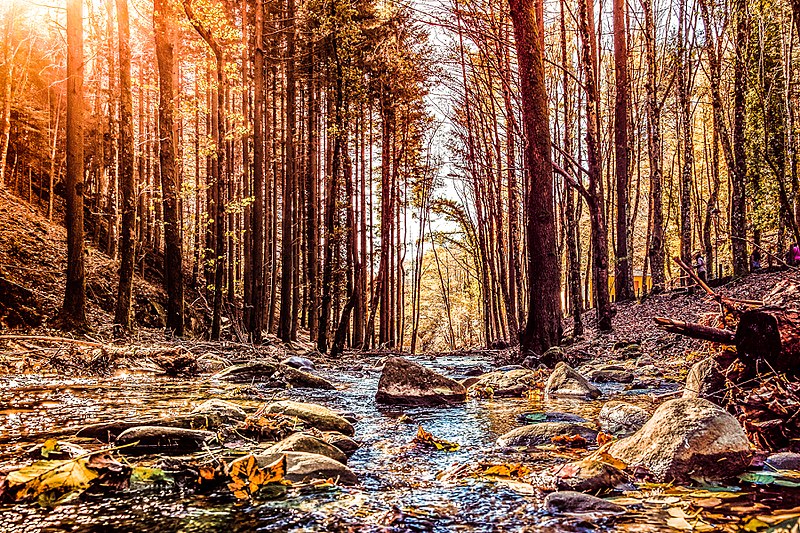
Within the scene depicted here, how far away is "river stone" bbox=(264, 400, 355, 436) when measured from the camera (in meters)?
3.86

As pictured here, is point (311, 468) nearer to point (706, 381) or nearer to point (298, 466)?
point (298, 466)

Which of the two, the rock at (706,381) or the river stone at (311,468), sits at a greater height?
the rock at (706,381)

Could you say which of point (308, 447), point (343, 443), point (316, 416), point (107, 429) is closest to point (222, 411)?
point (316, 416)

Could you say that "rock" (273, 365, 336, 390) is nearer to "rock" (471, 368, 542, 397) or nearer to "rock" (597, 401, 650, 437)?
"rock" (471, 368, 542, 397)

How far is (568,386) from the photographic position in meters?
5.87

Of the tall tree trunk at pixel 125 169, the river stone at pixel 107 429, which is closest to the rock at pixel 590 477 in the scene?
the river stone at pixel 107 429

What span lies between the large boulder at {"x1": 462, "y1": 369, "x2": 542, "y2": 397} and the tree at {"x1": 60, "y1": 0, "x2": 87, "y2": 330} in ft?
23.4

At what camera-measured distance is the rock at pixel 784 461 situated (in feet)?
8.30

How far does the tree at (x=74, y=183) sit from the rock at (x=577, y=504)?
30.8 ft

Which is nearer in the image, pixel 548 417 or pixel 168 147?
pixel 548 417

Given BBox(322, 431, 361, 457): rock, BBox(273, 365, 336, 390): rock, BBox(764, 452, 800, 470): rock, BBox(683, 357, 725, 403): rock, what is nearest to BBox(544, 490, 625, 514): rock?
BBox(764, 452, 800, 470): rock

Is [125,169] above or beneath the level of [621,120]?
beneath

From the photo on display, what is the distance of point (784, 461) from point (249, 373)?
618 centimetres

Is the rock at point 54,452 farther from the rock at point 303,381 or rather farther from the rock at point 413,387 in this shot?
the rock at point 303,381
